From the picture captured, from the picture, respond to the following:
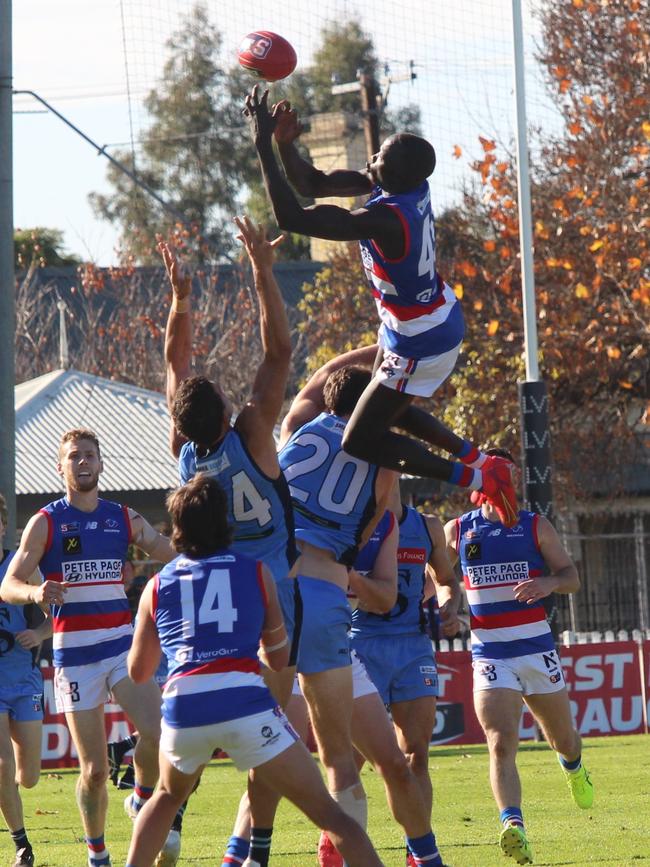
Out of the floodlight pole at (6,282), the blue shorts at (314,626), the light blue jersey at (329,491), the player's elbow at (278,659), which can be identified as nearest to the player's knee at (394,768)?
the blue shorts at (314,626)

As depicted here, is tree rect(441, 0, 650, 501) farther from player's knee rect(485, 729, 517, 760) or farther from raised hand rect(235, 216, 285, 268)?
raised hand rect(235, 216, 285, 268)

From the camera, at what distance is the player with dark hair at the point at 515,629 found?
32.7 ft

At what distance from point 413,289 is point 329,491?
1.04 m

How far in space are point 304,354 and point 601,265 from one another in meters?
13.4

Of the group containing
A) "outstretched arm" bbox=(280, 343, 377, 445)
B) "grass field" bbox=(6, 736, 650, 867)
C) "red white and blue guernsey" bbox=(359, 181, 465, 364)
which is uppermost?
"red white and blue guernsey" bbox=(359, 181, 465, 364)

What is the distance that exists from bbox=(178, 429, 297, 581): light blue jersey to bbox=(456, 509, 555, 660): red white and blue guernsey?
3239 millimetres

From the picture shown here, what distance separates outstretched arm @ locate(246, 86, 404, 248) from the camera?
7039 mm

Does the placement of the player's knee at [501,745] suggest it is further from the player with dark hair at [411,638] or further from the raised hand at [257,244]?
the raised hand at [257,244]

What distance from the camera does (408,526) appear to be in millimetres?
10133

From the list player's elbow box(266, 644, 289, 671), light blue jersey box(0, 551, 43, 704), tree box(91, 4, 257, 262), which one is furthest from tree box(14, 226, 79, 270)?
player's elbow box(266, 644, 289, 671)

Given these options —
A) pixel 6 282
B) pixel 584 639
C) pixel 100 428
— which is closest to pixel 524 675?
pixel 6 282

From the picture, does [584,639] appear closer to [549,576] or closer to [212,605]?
[549,576]

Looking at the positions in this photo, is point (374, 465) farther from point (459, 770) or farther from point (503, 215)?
point (503, 215)

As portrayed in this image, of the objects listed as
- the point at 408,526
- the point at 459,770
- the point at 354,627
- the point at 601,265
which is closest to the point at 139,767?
the point at 354,627
